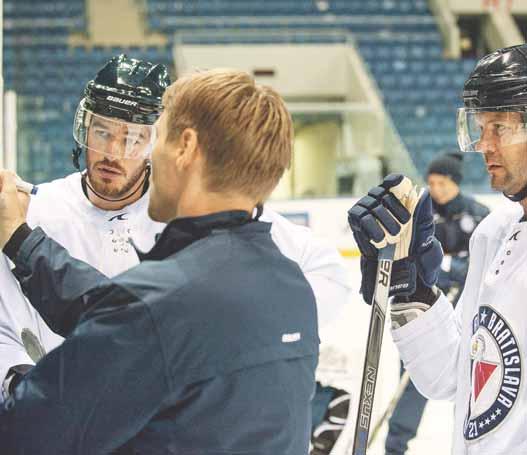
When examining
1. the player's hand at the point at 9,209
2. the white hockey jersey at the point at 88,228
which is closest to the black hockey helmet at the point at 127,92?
the white hockey jersey at the point at 88,228

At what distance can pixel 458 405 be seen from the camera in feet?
5.12

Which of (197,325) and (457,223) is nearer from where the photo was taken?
(197,325)

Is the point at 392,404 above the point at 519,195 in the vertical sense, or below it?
below

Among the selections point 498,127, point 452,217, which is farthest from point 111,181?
point 452,217

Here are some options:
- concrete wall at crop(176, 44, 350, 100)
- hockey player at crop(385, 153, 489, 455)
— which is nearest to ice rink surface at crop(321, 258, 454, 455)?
hockey player at crop(385, 153, 489, 455)

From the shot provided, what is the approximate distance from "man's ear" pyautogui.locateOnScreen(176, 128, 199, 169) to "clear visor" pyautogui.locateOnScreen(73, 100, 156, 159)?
0.63 m

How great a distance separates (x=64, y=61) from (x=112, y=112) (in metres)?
7.94

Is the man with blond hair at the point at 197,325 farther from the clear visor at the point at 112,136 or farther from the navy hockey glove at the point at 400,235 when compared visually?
the clear visor at the point at 112,136

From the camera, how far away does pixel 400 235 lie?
4.94 ft

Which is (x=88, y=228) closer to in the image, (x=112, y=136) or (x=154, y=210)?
(x=112, y=136)

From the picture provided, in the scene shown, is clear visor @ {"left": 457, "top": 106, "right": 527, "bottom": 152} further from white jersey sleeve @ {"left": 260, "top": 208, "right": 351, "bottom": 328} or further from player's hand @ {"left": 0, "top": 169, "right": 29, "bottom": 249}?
player's hand @ {"left": 0, "top": 169, "right": 29, "bottom": 249}

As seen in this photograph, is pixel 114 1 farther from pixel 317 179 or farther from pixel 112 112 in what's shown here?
pixel 112 112

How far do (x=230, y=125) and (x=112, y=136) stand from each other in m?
0.70

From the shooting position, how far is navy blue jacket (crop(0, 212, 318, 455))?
38.1 inches
